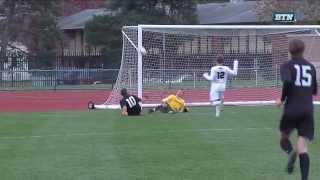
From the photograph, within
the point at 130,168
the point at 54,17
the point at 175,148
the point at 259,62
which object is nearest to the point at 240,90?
the point at 259,62

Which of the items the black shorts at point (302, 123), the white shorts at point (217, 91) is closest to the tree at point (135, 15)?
the white shorts at point (217, 91)

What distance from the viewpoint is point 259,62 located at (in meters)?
33.2

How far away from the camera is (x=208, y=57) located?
33312mm

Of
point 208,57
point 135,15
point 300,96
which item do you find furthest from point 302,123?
point 135,15

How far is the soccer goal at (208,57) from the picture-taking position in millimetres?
30984

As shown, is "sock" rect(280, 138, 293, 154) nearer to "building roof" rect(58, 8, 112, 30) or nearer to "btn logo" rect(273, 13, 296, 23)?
"btn logo" rect(273, 13, 296, 23)

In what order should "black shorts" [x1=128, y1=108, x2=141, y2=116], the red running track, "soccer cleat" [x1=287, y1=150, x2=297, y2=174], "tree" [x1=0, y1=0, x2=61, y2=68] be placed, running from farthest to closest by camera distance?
"tree" [x1=0, y1=0, x2=61, y2=68]
the red running track
"black shorts" [x1=128, y1=108, x2=141, y2=116]
"soccer cleat" [x1=287, y1=150, x2=297, y2=174]

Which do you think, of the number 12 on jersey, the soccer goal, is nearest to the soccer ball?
the soccer goal

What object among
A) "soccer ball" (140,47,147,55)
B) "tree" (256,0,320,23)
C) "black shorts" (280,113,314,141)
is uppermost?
"tree" (256,0,320,23)

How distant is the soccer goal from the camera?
31.0 metres

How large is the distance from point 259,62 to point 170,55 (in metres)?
3.73

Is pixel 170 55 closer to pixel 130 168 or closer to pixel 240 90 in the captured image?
pixel 240 90

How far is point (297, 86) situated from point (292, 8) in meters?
45.3

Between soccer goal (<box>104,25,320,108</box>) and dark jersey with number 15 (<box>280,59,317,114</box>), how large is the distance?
19.0 meters
